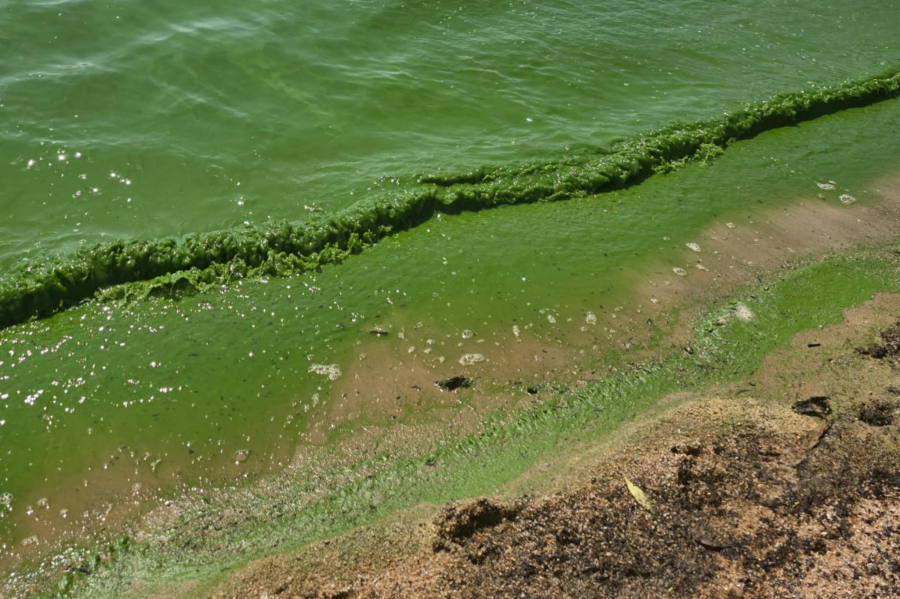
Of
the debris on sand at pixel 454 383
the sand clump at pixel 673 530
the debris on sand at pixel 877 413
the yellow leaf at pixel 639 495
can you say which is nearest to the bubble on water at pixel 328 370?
the debris on sand at pixel 454 383

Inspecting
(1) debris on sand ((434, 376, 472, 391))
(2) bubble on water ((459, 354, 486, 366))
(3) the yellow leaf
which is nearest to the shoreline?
(1) debris on sand ((434, 376, 472, 391))

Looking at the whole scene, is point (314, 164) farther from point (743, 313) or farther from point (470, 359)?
Answer: point (743, 313)

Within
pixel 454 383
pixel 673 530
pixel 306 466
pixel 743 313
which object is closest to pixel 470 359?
pixel 454 383

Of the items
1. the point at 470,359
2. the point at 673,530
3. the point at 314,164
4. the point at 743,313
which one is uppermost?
the point at 314,164

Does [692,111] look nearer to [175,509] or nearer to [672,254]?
[672,254]

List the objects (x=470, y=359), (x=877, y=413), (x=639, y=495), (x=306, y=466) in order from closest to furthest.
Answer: (x=639, y=495) < (x=306, y=466) < (x=877, y=413) < (x=470, y=359)

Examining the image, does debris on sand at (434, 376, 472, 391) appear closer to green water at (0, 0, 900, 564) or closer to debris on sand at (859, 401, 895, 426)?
green water at (0, 0, 900, 564)
